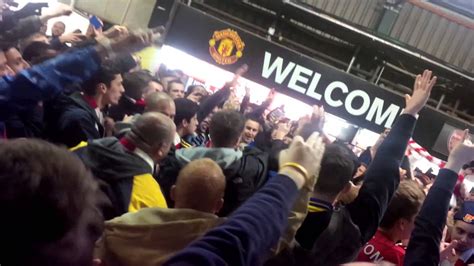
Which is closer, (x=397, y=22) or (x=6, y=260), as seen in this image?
(x=6, y=260)

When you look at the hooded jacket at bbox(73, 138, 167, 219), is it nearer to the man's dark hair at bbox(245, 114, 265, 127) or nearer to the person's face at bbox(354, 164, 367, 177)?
the person's face at bbox(354, 164, 367, 177)

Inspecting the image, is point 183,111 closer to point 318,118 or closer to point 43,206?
point 318,118

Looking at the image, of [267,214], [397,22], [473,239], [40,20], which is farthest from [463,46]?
[267,214]

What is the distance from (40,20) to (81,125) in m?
1.96

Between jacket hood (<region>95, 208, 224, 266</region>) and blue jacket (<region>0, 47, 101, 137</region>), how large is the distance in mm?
543

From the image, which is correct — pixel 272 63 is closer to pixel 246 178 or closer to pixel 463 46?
pixel 463 46

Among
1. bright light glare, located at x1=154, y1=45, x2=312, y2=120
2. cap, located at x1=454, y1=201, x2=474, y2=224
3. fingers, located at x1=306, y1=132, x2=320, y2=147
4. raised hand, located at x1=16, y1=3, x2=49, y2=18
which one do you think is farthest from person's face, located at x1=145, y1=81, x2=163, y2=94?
bright light glare, located at x1=154, y1=45, x2=312, y2=120

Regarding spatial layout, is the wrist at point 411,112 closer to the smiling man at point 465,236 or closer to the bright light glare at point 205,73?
the smiling man at point 465,236

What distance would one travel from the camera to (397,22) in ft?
31.6

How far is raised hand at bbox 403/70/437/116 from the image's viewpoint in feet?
7.93

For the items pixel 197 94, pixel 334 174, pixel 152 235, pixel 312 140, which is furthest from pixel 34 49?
pixel 312 140

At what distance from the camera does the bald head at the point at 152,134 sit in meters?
2.64

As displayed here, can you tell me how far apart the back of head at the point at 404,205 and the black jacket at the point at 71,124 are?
5.99 ft

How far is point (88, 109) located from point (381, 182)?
1972 mm
